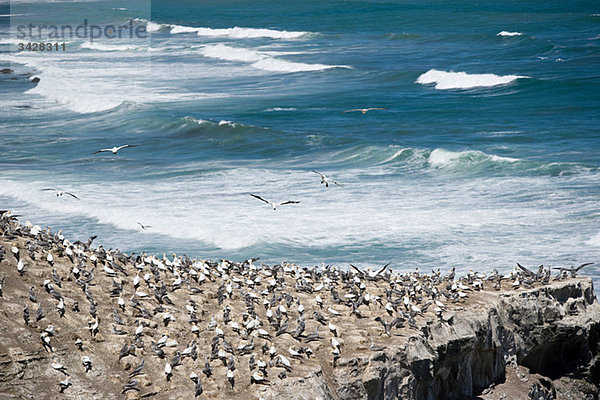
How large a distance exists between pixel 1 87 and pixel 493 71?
36.9 metres

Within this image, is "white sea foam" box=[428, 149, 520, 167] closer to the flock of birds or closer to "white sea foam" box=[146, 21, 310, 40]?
the flock of birds

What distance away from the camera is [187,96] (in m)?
54.4

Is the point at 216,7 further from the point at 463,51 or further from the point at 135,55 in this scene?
the point at 463,51

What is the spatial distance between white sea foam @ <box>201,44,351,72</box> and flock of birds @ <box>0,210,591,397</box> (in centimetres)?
5240

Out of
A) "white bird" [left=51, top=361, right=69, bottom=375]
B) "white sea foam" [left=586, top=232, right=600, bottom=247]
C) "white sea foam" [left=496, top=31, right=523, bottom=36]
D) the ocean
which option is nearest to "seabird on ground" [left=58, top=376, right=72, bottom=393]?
"white bird" [left=51, top=361, right=69, bottom=375]

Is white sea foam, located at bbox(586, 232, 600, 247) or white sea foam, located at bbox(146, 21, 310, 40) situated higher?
white sea foam, located at bbox(146, 21, 310, 40)

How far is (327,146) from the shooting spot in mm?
37656

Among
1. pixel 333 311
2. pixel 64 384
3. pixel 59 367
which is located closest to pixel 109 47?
pixel 333 311

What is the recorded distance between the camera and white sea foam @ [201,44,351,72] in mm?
65812

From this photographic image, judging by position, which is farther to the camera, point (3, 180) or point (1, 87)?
point (1, 87)

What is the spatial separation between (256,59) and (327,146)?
3812 cm

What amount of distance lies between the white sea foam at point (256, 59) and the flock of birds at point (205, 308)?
5240cm

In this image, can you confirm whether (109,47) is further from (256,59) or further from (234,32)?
(256,59)

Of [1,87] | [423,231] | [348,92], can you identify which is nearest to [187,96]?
[348,92]
